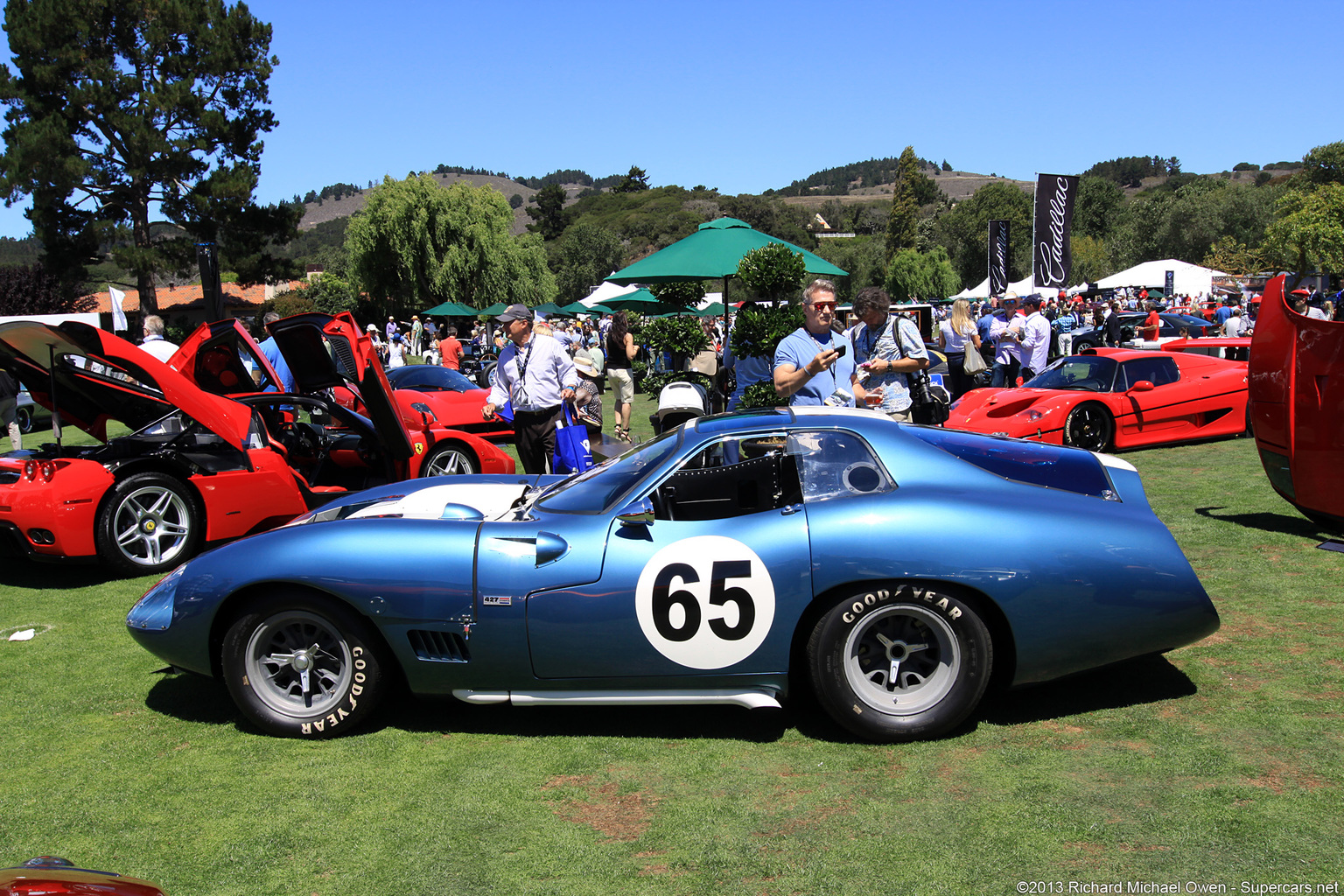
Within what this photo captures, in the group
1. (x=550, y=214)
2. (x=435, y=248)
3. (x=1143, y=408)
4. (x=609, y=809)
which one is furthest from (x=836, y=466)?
(x=550, y=214)

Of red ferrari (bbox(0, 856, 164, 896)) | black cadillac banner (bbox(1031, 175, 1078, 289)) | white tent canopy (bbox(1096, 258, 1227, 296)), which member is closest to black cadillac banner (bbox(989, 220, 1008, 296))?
black cadillac banner (bbox(1031, 175, 1078, 289))

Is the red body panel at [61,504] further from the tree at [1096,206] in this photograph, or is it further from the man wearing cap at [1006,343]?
the tree at [1096,206]

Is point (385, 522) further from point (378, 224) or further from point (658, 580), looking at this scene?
point (378, 224)

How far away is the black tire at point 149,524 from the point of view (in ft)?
20.0

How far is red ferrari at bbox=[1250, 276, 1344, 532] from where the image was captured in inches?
211

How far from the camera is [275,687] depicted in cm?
381

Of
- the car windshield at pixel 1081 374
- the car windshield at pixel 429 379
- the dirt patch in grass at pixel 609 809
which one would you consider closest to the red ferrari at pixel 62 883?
the dirt patch in grass at pixel 609 809

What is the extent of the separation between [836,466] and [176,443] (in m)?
5.22

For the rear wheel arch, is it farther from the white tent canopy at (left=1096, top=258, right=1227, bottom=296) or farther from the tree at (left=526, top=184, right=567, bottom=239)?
the tree at (left=526, top=184, right=567, bottom=239)

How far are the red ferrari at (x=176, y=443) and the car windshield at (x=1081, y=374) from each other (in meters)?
7.05

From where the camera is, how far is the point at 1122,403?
32.6 ft

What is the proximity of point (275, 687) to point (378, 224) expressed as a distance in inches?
1844

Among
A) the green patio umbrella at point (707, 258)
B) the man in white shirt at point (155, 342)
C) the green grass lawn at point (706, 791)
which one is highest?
the green patio umbrella at point (707, 258)

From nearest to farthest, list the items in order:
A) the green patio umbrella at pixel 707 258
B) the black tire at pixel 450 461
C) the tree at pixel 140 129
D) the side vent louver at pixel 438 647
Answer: the side vent louver at pixel 438 647
the black tire at pixel 450 461
the green patio umbrella at pixel 707 258
the tree at pixel 140 129
